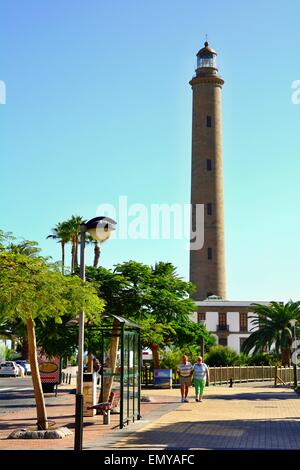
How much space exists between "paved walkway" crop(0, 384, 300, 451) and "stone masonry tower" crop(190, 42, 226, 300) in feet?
159

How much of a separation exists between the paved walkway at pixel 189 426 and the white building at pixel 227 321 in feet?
159

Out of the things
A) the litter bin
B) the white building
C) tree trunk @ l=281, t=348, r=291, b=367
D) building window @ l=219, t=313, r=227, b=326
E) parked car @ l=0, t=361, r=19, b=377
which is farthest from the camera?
building window @ l=219, t=313, r=227, b=326

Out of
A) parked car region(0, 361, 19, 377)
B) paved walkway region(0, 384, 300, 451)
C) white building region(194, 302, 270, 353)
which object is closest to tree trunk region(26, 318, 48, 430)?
paved walkway region(0, 384, 300, 451)

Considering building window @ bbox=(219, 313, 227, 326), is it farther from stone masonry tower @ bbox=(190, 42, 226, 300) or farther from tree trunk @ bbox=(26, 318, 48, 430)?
tree trunk @ bbox=(26, 318, 48, 430)

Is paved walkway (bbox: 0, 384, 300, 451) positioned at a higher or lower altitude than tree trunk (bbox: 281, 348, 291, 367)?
lower

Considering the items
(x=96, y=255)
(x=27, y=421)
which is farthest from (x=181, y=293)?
(x=96, y=255)

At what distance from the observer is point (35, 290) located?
14.5 meters

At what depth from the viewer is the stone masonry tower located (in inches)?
3000

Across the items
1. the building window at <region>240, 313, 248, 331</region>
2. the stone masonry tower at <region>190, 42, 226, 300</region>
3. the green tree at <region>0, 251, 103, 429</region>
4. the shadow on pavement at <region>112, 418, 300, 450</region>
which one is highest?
the stone masonry tower at <region>190, 42, 226, 300</region>

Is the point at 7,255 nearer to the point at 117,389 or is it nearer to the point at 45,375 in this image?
the point at 117,389

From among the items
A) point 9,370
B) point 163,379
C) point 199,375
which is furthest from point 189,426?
point 9,370

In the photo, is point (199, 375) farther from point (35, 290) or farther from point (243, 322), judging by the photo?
point (243, 322)

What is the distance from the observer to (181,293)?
34000 millimetres
